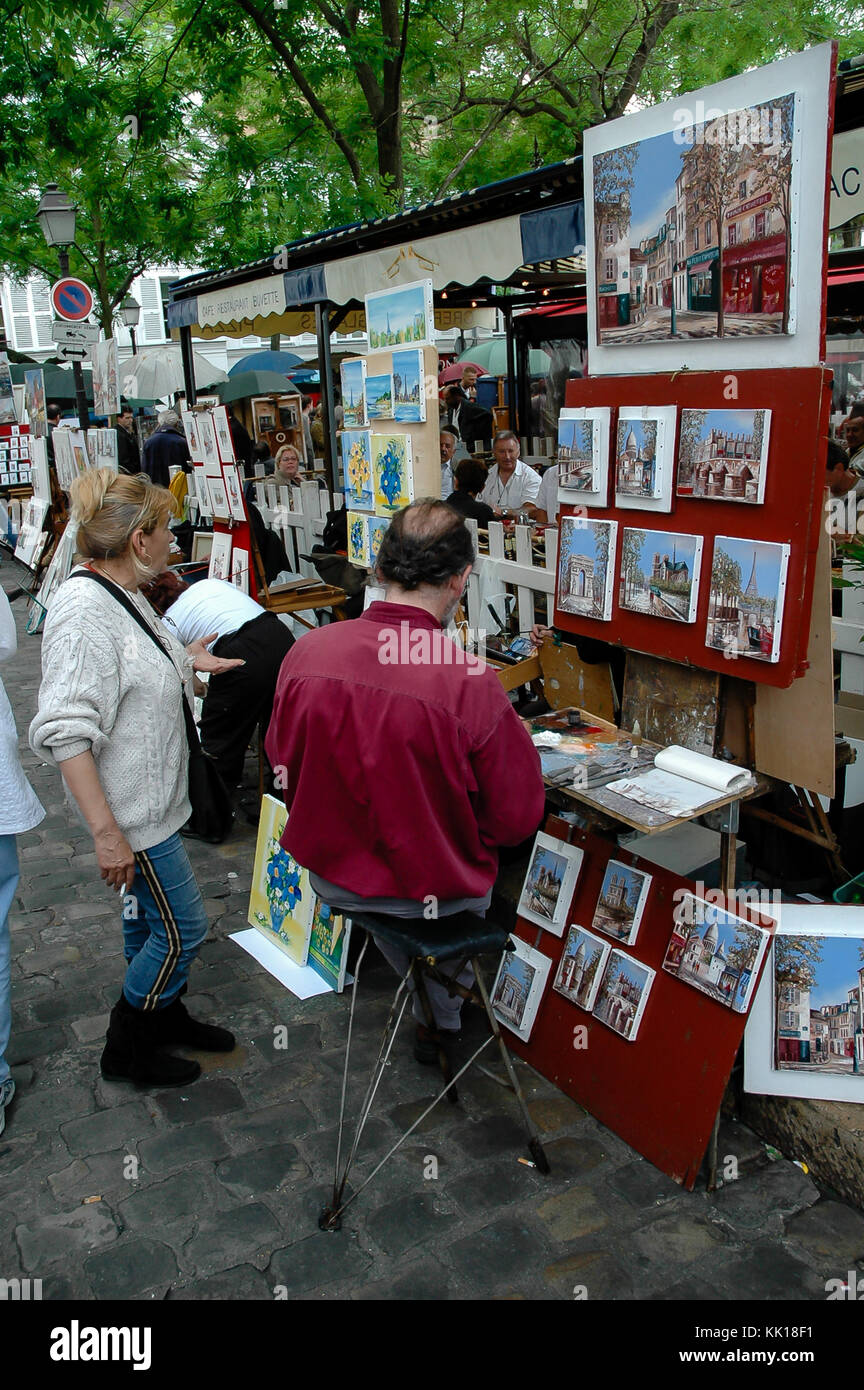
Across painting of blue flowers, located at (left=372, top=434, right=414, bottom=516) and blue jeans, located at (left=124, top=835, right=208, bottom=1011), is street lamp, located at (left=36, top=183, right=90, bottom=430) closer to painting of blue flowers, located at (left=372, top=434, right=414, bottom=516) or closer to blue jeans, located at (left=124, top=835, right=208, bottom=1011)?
painting of blue flowers, located at (left=372, top=434, right=414, bottom=516)

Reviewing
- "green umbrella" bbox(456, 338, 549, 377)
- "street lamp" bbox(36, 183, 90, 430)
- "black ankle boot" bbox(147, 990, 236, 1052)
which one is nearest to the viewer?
"black ankle boot" bbox(147, 990, 236, 1052)

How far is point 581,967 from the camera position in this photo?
10.3 ft

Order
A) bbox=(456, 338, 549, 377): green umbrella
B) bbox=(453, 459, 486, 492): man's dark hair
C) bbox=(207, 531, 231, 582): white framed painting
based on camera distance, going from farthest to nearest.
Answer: bbox=(456, 338, 549, 377): green umbrella, bbox=(453, 459, 486, 492): man's dark hair, bbox=(207, 531, 231, 582): white framed painting

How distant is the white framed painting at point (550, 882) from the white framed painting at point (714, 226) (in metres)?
1.49

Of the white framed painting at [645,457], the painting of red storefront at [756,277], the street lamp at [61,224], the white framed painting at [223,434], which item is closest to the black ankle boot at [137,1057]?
the white framed painting at [645,457]

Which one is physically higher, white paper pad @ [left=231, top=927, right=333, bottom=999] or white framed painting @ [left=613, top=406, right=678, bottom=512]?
white framed painting @ [left=613, top=406, right=678, bottom=512]

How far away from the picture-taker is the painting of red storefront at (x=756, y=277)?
261cm

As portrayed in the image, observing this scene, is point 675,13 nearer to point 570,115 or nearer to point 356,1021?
point 570,115

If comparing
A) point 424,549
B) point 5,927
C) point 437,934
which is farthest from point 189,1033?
point 424,549

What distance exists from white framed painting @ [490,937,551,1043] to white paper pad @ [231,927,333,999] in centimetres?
69

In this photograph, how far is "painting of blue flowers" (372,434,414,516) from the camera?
4.47m

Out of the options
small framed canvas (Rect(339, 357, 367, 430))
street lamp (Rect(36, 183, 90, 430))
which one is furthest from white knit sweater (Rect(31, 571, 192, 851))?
street lamp (Rect(36, 183, 90, 430))

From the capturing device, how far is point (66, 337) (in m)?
9.84
